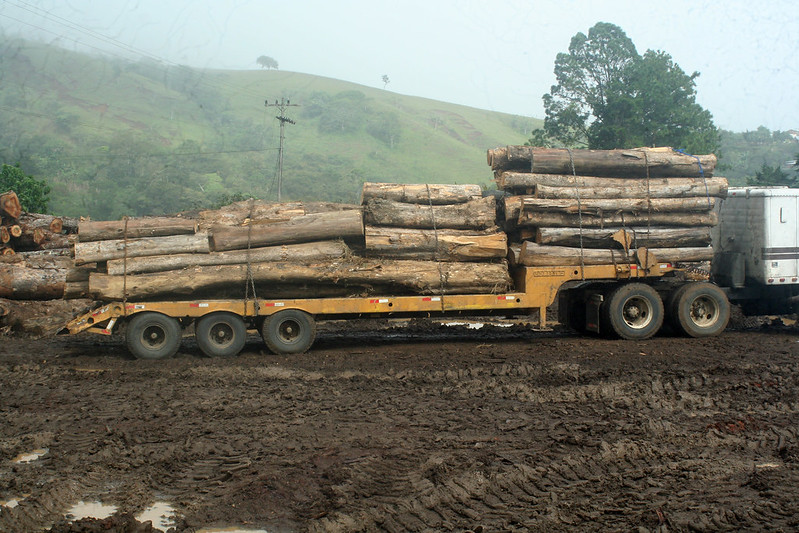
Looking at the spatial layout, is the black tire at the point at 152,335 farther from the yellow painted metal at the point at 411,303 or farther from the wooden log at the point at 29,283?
the wooden log at the point at 29,283

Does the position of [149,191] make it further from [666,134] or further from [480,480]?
[480,480]

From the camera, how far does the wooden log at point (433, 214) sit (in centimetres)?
1246

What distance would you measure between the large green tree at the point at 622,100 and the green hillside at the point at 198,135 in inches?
407

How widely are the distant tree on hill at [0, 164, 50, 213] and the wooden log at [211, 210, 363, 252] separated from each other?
21243 mm

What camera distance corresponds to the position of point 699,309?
13.4 meters

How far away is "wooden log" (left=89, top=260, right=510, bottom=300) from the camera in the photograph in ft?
38.4

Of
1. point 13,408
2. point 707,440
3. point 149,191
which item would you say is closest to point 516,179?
point 707,440

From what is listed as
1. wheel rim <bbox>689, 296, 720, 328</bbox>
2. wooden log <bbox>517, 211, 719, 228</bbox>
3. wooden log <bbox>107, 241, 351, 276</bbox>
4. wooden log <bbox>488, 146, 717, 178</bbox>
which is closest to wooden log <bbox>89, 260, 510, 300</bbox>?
wooden log <bbox>107, 241, 351, 276</bbox>

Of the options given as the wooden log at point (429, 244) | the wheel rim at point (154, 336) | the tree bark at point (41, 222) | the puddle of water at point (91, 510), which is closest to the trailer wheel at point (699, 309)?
the wooden log at point (429, 244)

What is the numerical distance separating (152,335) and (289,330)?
7.80 ft

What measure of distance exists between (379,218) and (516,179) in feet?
8.82

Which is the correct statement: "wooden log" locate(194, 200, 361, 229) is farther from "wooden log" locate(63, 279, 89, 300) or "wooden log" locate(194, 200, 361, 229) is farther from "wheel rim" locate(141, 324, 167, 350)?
"wooden log" locate(63, 279, 89, 300)

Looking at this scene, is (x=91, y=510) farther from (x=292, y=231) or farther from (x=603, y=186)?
(x=603, y=186)

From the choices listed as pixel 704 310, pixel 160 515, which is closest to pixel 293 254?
pixel 160 515
